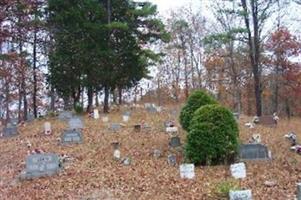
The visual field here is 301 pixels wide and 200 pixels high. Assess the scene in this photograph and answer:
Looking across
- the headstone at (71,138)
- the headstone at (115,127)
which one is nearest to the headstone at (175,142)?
the headstone at (71,138)

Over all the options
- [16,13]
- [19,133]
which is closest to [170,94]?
[19,133]

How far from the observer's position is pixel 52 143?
15.9 m

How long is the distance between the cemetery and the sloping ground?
3 centimetres

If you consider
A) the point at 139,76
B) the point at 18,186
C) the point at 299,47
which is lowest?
the point at 18,186

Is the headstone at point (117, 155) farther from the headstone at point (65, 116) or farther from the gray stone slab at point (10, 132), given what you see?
the headstone at point (65, 116)

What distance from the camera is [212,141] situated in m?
11.5

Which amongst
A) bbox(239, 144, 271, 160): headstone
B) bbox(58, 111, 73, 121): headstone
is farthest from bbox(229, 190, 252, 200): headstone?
bbox(58, 111, 73, 121): headstone

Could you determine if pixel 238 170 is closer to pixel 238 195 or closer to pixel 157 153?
pixel 238 195

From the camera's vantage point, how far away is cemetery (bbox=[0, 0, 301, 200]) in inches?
396

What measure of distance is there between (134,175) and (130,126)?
7925 mm

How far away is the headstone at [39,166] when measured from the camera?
1166cm

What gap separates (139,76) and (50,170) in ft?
49.0

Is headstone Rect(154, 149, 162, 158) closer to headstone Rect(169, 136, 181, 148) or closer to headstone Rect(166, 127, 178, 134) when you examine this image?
headstone Rect(169, 136, 181, 148)

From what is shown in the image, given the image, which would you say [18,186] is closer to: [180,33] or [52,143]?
[52,143]
